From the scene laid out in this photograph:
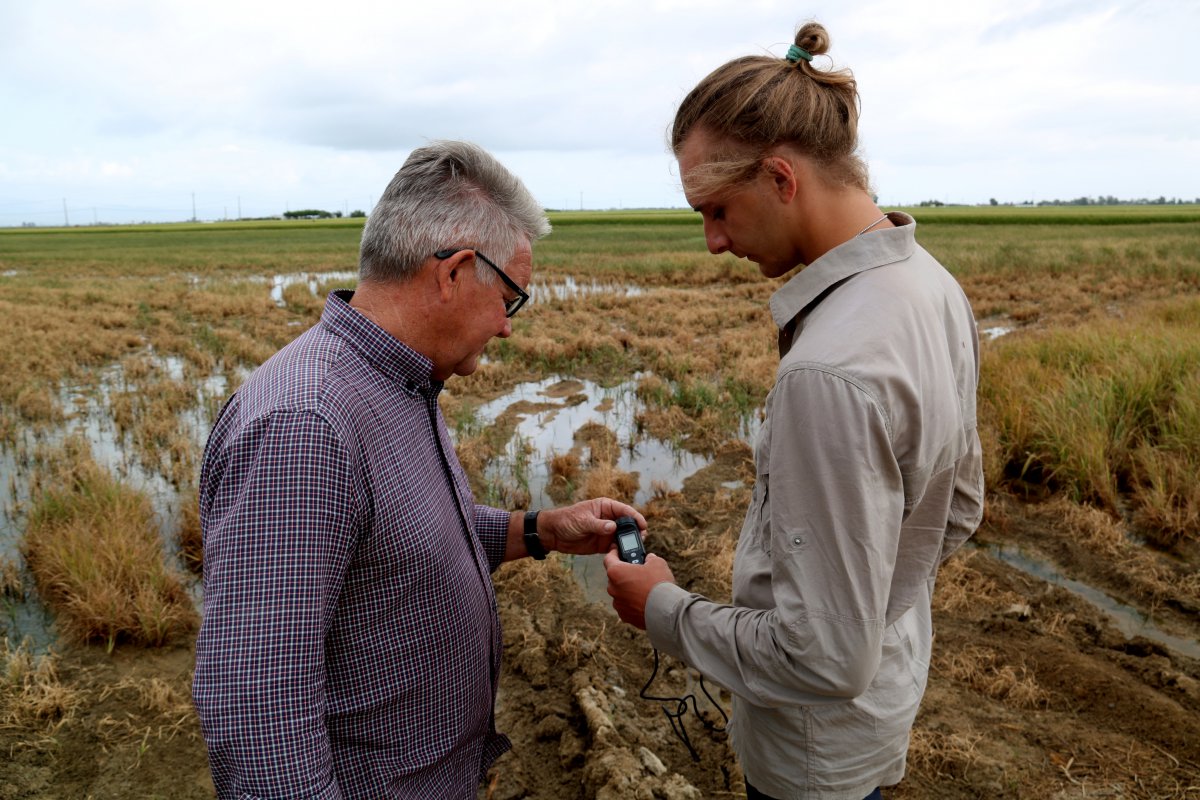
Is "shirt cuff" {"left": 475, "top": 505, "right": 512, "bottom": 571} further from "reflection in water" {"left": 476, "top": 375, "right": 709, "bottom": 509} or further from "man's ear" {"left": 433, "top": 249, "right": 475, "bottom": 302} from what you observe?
"reflection in water" {"left": 476, "top": 375, "right": 709, "bottom": 509}

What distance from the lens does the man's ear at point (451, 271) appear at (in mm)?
1632

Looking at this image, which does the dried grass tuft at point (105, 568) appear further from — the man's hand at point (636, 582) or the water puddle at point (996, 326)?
the water puddle at point (996, 326)

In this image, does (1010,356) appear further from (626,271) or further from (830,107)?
(626,271)

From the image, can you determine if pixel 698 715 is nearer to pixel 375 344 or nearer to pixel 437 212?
pixel 375 344

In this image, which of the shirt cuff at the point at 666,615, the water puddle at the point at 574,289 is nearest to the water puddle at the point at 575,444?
the shirt cuff at the point at 666,615

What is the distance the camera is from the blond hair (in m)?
1.43

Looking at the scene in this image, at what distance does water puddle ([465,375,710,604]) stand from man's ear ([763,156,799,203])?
3.68 metres

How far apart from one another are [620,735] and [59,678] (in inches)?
113

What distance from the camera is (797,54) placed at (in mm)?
1514

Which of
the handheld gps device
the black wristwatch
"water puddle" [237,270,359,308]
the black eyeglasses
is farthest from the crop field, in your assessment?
"water puddle" [237,270,359,308]

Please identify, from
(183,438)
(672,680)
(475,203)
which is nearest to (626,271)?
(183,438)

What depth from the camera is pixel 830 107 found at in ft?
4.80

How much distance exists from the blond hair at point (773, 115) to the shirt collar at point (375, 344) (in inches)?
27.3

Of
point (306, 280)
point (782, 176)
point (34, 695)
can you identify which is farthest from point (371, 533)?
point (306, 280)
